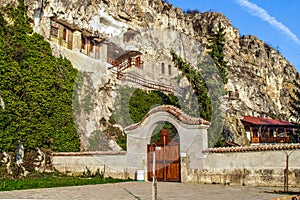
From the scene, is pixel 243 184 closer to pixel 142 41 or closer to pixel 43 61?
pixel 43 61

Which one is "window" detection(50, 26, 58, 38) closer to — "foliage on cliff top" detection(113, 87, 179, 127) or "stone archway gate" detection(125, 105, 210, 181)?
"foliage on cliff top" detection(113, 87, 179, 127)

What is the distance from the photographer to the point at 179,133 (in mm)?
15492

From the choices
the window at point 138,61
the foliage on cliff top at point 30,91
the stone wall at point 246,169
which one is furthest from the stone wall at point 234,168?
the window at point 138,61

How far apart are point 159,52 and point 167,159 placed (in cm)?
Result: 2162

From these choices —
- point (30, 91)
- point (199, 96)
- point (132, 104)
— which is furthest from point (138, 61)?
point (30, 91)

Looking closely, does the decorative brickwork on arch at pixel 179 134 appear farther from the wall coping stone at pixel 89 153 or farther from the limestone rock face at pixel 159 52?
the limestone rock face at pixel 159 52

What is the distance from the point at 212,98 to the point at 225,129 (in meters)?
7.07

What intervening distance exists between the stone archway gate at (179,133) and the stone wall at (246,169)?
0.39 meters

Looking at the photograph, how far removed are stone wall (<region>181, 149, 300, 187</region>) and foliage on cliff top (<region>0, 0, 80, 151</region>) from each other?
872 cm

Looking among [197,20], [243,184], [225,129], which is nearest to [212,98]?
[225,129]

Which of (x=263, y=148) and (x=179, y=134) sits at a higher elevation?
(x=179, y=134)

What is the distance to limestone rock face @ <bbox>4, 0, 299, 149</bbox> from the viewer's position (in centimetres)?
2497

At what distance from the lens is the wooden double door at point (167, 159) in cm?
1576

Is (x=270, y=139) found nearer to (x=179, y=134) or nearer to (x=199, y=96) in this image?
(x=199, y=96)
